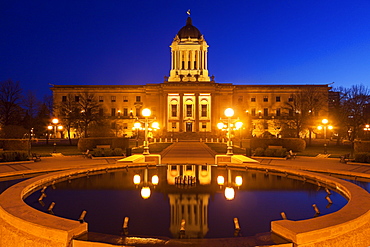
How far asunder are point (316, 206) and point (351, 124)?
35.7 m

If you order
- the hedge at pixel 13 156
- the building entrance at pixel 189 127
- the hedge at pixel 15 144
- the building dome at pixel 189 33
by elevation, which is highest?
the building dome at pixel 189 33

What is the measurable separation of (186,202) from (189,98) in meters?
76.7

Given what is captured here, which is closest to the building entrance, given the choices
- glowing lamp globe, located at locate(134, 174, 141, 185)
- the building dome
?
the building dome

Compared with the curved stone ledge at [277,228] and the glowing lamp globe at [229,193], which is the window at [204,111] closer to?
the glowing lamp globe at [229,193]

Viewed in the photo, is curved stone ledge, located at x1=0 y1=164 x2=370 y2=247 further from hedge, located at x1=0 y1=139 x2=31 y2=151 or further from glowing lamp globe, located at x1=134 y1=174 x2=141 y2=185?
hedge, located at x1=0 y1=139 x2=31 y2=151

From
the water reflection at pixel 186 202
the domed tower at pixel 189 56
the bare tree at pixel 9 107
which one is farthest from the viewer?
the domed tower at pixel 189 56

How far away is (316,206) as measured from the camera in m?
10.3

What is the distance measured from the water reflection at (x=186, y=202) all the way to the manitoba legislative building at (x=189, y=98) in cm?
6454

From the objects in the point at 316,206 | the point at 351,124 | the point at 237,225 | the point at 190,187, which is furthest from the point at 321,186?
the point at 351,124

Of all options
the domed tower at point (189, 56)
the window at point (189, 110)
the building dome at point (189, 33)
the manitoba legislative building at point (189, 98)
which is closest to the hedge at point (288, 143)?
the manitoba legislative building at point (189, 98)

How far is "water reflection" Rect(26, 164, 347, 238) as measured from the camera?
8234mm

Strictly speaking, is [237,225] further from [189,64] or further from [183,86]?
[189,64]

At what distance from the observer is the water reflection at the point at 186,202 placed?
823 centimetres

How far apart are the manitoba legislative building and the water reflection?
64544 millimetres
